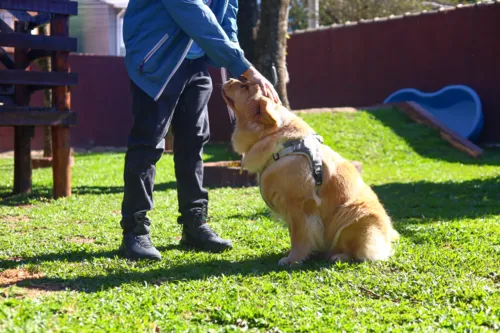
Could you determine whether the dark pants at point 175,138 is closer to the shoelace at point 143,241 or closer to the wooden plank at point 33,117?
the shoelace at point 143,241

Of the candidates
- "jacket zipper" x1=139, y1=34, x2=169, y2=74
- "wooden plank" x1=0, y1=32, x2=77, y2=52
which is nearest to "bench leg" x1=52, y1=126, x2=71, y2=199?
"wooden plank" x1=0, y1=32, x2=77, y2=52

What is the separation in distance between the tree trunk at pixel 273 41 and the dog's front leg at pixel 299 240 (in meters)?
5.54

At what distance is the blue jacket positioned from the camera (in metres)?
4.09

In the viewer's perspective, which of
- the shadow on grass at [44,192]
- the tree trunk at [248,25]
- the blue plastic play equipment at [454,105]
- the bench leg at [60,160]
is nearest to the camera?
the shadow on grass at [44,192]

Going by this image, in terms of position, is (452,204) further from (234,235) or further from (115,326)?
(115,326)

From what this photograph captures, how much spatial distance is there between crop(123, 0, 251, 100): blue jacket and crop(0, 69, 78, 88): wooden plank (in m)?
3.21

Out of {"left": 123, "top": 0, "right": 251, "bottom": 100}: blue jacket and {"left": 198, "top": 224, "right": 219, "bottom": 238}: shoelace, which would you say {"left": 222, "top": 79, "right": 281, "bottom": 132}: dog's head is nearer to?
→ {"left": 123, "top": 0, "right": 251, "bottom": 100}: blue jacket

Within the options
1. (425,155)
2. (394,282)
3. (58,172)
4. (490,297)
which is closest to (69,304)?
(394,282)

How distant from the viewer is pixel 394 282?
3.66 metres

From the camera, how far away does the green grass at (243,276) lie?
2.98 metres

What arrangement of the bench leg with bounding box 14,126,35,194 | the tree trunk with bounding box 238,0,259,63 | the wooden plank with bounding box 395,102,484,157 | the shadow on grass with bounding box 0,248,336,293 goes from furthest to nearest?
the wooden plank with bounding box 395,102,484,157 → the tree trunk with bounding box 238,0,259,63 → the bench leg with bounding box 14,126,35,194 → the shadow on grass with bounding box 0,248,336,293

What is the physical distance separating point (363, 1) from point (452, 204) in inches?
792

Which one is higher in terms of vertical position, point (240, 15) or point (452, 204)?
point (240, 15)

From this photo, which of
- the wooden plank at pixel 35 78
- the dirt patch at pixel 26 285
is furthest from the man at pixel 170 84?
the wooden plank at pixel 35 78
